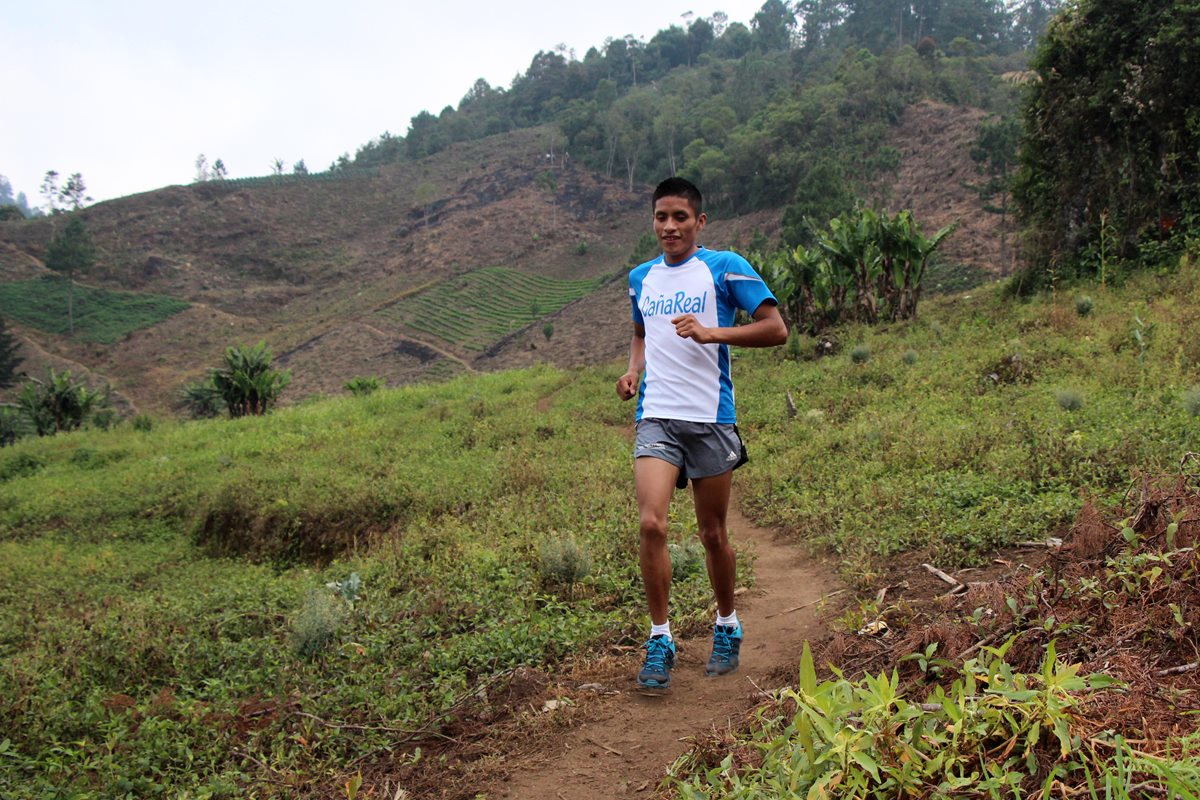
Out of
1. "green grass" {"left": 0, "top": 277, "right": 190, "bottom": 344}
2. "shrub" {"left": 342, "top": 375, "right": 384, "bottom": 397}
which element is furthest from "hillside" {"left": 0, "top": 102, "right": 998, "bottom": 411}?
"shrub" {"left": 342, "top": 375, "right": 384, "bottom": 397}

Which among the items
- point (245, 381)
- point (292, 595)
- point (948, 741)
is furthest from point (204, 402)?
point (948, 741)

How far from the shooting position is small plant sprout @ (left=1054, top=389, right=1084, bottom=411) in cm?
688

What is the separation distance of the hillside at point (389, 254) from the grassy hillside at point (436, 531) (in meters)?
22.4

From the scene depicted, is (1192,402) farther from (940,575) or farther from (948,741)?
(948,741)

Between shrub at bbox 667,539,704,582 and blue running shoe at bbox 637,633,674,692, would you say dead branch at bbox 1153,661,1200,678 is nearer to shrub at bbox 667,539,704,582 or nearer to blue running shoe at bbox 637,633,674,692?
blue running shoe at bbox 637,633,674,692

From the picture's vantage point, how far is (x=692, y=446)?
3.39 meters

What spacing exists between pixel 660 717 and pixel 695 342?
150cm

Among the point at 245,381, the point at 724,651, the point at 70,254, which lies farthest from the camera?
the point at 70,254

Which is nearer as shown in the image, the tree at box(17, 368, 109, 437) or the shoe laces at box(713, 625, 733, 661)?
the shoe laces at box(713, 625, 733, 661)

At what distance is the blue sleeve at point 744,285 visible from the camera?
3.36 meters

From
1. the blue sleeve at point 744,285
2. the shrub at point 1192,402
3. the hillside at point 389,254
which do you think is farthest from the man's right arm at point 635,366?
the hillside at point 389,254

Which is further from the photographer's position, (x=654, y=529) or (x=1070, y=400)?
(x=1070, y=400)

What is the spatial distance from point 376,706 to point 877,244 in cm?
1471

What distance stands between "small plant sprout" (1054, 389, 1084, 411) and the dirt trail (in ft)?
12.7
